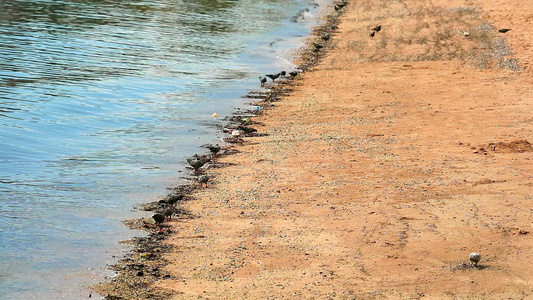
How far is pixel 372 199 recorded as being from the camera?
9.38m

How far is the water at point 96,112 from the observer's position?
8.62 m

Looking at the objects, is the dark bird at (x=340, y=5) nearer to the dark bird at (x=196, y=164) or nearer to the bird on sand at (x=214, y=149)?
the bird on sand at (x=214, y=149)

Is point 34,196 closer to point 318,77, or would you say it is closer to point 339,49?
point 318,77

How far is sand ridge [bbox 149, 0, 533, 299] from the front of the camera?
7086 millimetres

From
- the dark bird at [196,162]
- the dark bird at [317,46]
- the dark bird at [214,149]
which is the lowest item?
the dark bird at [317,46]

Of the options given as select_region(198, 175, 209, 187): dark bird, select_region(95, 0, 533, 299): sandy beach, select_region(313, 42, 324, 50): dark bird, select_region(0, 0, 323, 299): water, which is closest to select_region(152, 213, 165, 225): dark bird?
select_region(95, 0, 533, 299): sandy beach

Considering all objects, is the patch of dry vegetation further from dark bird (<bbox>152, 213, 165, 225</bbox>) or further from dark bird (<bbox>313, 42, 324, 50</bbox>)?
dark bird (<bbox>152, 213, 165, 225</bbox>)

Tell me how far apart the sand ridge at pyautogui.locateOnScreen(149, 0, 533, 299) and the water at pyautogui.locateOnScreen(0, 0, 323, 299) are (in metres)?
1.10

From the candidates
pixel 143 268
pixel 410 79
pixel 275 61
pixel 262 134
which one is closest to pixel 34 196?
pixel 143 268

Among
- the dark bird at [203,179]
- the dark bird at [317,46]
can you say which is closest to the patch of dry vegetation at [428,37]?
the dark bird at [317,46]

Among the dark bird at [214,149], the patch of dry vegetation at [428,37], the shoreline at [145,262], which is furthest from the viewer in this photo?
the patch of dry vegetation at [428,37]

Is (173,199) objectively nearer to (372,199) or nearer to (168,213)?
(168,213)

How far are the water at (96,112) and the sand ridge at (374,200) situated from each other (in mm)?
1102

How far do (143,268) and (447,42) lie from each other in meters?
17.3
